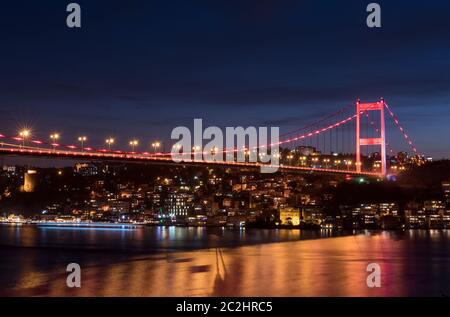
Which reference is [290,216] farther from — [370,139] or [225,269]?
[225,269]

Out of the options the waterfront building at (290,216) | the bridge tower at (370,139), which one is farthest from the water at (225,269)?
the waterfront building at (290,216)

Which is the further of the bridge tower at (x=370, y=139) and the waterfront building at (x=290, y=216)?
the waterfront building at (x=290, y=216)

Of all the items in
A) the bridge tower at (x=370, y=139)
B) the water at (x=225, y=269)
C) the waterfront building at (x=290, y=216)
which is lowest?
the water at (x=225, y=269)

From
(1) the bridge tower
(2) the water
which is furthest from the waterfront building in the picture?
(2) the water

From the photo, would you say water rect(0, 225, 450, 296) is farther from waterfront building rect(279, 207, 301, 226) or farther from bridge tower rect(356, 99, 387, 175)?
waterfront building rect(279, 207, 301, 226)

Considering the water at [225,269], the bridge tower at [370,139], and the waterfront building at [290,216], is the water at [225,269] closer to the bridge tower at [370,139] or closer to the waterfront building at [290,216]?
the bridge tower at [370,139]

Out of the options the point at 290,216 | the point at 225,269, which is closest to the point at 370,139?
the point at 290,216

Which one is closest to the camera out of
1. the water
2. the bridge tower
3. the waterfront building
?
the water
